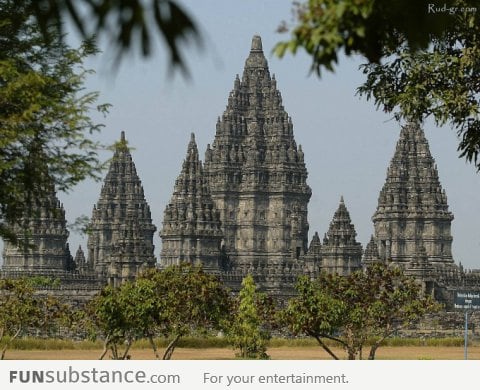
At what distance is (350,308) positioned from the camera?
61.4m

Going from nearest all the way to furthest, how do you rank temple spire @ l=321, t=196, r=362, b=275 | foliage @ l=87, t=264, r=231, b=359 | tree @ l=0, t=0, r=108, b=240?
1. tree @ l=0, t=0, r=108, b=240
2. foliage @ l=87, t=264, r=231, b=359
3. temple spire @ l=321, t=196, r=362, b=275

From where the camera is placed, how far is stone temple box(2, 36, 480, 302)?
151m

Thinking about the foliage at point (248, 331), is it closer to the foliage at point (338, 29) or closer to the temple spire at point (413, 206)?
the foliage at point (338, 29)

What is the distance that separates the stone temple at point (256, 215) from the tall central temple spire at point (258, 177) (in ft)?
0.42

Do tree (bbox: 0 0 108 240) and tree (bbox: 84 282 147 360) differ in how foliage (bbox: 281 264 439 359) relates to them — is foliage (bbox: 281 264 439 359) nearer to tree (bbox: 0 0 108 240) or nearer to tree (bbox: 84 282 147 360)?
tree (bbox: 84 282 147 360)

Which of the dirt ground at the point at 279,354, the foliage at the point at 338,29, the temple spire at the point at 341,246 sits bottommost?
the dirt ground at the point at 279,354

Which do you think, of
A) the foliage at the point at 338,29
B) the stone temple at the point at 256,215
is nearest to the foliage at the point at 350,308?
the foliage at the point at 338,29

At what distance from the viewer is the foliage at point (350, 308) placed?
185 feet

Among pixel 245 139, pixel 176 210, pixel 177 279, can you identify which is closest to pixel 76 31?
pixel 177 279

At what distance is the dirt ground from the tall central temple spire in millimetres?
70792

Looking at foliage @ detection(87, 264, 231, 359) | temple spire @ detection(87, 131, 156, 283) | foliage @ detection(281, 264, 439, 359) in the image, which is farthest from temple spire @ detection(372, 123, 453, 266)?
foliage @ detection(87, 264, 231, 359)
